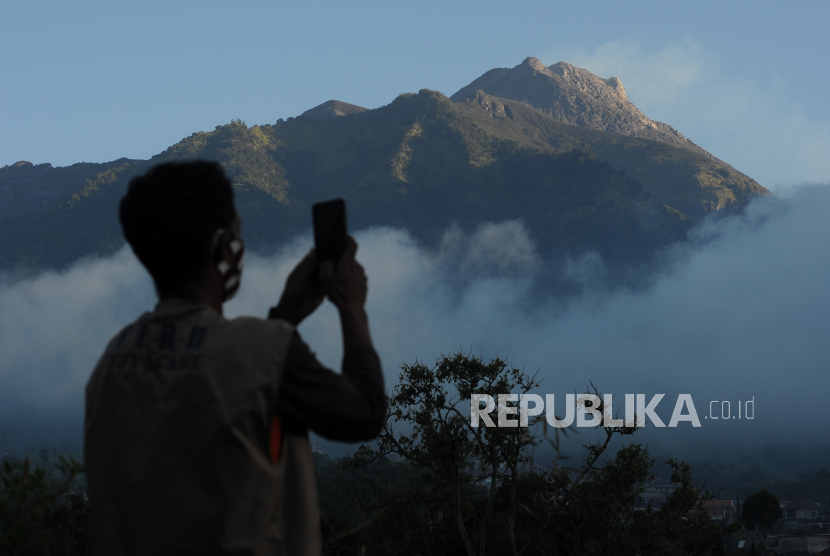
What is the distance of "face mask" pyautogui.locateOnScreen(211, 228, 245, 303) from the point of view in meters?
1.62

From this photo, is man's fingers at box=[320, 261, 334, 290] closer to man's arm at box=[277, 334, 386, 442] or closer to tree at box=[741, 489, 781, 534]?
man's arm at box=[277, 334, 386, 442]

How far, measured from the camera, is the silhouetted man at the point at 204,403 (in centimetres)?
141

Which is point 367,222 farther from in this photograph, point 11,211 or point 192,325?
point 192,325

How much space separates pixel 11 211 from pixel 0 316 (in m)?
32.4

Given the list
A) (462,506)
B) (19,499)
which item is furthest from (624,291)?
(19,499)

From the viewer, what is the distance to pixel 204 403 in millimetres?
1417

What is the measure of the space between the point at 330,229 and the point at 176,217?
35 cm

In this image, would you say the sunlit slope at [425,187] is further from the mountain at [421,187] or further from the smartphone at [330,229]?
the smartphone at [330,229]

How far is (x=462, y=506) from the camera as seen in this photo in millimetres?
16453

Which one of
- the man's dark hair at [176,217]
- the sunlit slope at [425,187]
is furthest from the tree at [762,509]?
the sunlit slope at [425,187]

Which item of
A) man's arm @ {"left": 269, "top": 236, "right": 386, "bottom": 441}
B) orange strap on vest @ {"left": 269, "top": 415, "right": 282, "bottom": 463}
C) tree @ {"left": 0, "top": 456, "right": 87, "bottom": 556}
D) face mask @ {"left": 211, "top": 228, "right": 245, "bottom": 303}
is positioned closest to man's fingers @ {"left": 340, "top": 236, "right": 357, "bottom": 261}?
man's arm @ {"left": 269, "top": 236, "right": 386, "bottom": 441}

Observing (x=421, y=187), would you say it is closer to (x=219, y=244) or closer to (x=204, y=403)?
(x=219, y=244)

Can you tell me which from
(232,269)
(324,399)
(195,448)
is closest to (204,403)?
(195,448)

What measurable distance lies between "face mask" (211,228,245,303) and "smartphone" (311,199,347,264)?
18 cm
